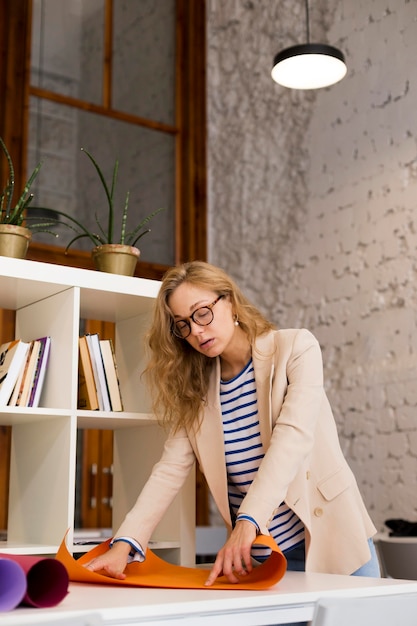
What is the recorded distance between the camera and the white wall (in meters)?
4.42

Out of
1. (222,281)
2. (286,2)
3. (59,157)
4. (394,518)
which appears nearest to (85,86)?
(59,157)

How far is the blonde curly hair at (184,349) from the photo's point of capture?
2114 mm

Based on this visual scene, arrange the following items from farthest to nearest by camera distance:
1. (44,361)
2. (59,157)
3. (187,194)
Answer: (187,194), (59,157), (44,361)

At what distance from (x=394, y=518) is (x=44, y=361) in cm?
259

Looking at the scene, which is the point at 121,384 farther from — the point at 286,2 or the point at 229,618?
the point at 286,2

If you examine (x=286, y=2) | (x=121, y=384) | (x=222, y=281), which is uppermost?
(x=286, y=2)

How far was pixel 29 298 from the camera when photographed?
250cm

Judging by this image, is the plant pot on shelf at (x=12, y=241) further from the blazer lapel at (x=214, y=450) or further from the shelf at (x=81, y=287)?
the blazer lapel at (x=214, y=450)

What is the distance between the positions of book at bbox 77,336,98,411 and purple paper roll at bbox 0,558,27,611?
1014 mm

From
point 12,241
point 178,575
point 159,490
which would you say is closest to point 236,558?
point 178,575

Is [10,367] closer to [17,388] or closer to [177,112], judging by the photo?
[17,388]

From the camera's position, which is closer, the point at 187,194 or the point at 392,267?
the point at 392,267

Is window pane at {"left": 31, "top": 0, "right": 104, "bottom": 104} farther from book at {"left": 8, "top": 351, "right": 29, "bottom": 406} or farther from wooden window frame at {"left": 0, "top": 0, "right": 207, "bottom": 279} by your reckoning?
book at {"left": 8, "top": 351, "right": 29, "bottom": 406}

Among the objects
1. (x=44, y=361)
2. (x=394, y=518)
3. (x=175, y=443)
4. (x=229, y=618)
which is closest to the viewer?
(x=229, y=618)
